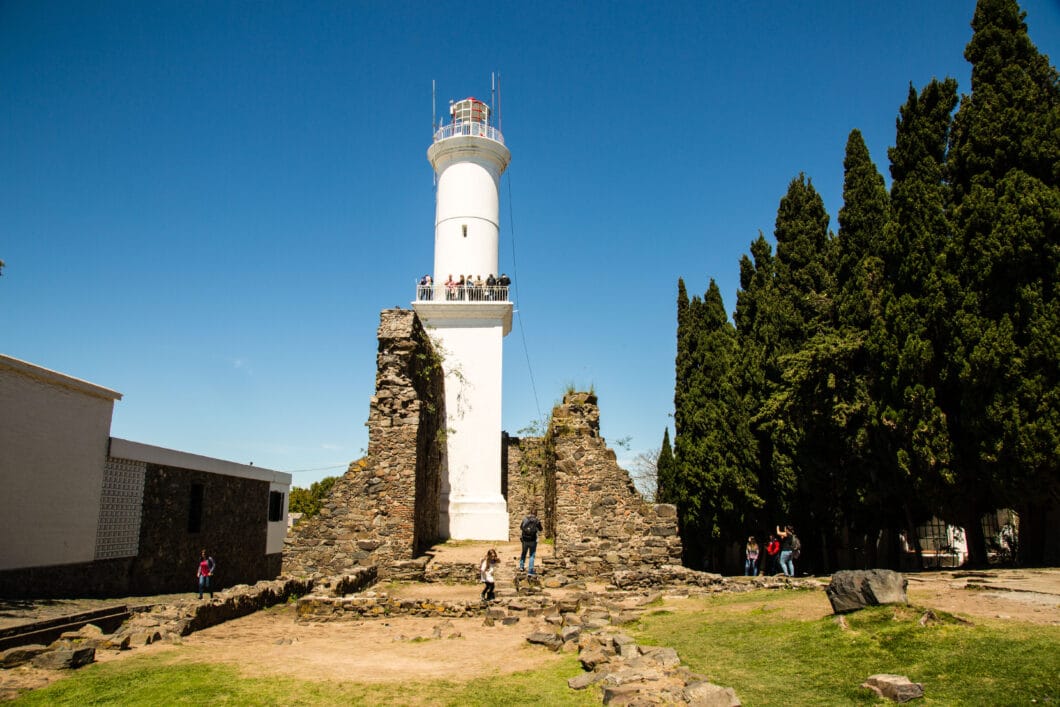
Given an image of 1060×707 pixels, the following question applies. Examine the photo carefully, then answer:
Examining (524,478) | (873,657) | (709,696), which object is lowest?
(709,696)

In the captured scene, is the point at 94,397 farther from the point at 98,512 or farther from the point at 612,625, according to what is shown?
the point at 612,625

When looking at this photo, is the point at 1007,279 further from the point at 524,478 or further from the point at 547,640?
the point at 524,478

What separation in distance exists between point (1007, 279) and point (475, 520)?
14543 millimetres

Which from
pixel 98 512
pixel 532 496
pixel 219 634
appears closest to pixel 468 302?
pixel 532 496

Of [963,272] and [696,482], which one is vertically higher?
[963,272]

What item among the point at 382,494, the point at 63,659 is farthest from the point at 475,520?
the point at 63,659

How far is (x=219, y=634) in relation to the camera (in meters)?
9.70

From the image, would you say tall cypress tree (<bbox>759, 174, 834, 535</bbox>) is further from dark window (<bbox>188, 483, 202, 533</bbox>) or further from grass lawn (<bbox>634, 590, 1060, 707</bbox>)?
dark window (<bbox>188, 483, 202, 533</bbox>)

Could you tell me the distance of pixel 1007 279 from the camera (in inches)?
475

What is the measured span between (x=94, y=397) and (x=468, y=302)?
10.6 metres

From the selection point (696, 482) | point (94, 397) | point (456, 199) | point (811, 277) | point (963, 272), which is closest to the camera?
point (963, 272)

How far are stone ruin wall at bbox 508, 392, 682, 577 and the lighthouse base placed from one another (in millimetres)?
4140

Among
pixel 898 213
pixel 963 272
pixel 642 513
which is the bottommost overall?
pixel 642 513

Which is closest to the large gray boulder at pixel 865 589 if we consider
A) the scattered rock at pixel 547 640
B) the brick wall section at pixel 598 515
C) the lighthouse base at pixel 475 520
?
the scattered rock at pixel 547 640
